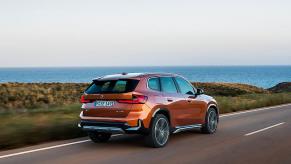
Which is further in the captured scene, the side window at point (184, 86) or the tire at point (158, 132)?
the side window at point (184, 86)

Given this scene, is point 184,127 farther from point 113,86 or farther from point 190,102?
point 113,86

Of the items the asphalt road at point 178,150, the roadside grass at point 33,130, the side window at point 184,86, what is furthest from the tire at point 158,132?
the roadside grass at point 33,130

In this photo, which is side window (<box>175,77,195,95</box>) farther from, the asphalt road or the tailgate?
the tailgate

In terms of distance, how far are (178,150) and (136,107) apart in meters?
1.25

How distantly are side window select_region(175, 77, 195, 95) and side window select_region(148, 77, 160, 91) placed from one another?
0.98 meters

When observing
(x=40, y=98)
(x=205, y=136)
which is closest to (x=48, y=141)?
(x=205, y=136)

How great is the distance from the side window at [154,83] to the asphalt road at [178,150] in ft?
4.17

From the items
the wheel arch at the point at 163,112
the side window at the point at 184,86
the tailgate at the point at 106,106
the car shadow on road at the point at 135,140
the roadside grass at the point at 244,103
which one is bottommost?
the roadside grass at the point at 244,103

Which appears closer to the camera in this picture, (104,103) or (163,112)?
(104,103)

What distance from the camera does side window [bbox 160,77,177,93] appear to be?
34.2 ft

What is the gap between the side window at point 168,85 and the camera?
10.4 meters

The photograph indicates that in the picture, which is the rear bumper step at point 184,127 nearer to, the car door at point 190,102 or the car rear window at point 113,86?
the car door at point 190,102

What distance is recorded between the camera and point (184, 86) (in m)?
11.4

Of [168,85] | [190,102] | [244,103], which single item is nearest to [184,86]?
[190,102]
